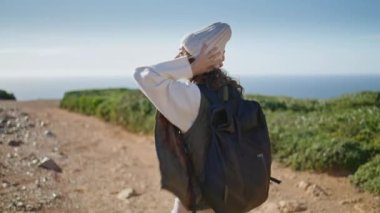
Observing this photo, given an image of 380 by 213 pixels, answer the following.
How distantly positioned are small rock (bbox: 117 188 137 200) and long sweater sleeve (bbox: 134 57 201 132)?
4349 mm

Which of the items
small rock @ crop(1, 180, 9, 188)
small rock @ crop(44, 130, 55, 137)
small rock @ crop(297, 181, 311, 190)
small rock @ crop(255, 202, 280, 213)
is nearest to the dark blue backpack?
small rock @ crop(255, 202, 280, 213)

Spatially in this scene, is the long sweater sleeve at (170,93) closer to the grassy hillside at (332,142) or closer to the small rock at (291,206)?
the small rock at (291,206)

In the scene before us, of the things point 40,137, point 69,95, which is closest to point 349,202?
point 40,137

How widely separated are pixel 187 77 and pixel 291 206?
151 inches

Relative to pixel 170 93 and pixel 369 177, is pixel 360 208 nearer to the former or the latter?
pixel 369 177

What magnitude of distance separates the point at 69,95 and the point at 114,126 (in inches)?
355

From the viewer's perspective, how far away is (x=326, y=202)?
640 cm

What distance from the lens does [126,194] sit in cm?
691

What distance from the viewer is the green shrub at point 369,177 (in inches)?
255

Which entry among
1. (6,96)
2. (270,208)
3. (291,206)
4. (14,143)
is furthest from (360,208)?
(6,96)

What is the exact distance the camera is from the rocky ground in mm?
6160

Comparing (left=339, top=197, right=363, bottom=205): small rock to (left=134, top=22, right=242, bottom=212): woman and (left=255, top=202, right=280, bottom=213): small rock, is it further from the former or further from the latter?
(left=134, top=22, right=242, bottom=212): woman

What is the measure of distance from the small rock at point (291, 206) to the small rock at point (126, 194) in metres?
1.93

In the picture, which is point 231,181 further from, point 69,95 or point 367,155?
point 69,95
